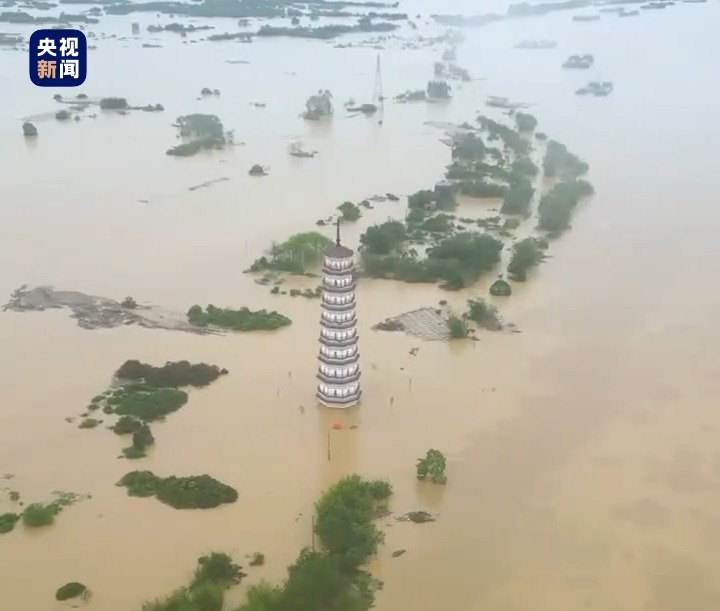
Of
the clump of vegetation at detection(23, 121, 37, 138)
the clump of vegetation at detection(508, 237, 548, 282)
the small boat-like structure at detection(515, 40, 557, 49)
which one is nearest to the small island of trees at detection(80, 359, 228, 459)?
the clump of vegetation at detection(508, 237, 548, 282)

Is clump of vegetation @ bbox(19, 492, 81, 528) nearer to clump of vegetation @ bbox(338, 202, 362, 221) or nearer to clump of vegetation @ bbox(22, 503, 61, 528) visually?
clump of vegetation @ bbox(22, 503, 61, 528)

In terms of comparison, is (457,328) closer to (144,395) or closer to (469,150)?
(144,395)

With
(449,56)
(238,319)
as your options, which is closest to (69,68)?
(238,319)

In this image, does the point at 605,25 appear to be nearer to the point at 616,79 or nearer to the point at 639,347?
the point at 616,79

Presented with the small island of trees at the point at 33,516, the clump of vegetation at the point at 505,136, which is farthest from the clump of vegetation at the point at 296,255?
the clump of vegetation at the point at 505,136

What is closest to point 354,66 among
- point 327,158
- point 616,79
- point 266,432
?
point 616,79

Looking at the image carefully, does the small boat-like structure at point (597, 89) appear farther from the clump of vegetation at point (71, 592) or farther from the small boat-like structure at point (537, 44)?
the clump of vegetation at point (71, 592)
